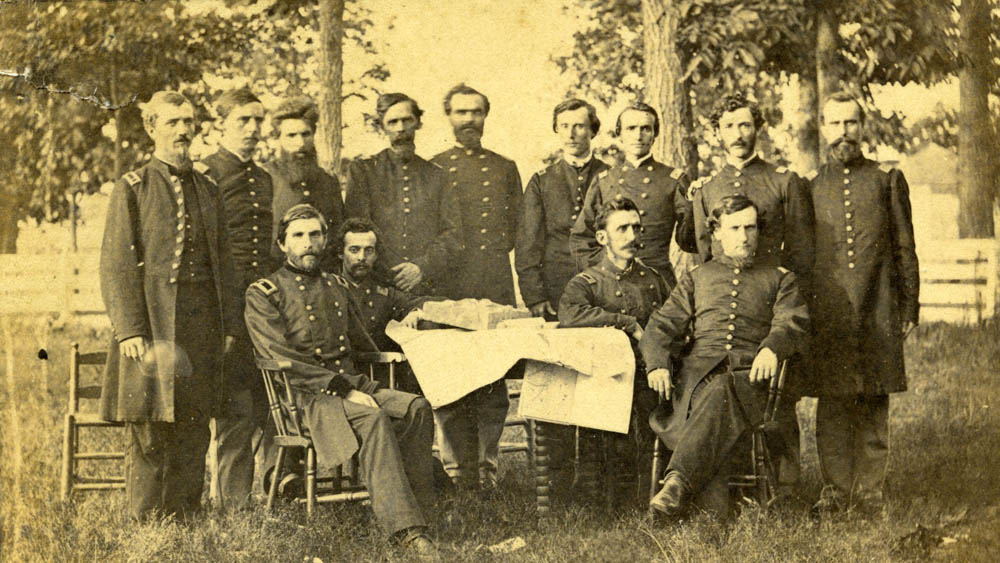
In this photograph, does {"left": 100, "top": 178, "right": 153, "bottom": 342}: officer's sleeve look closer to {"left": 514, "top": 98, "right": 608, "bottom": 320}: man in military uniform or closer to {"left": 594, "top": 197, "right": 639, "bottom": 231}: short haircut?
{"left": 514, "top": 98, "right": 608, "bottom": 320}: man in military uniform

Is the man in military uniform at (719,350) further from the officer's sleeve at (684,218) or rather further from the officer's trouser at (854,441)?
the officer's trouser at (854,441)

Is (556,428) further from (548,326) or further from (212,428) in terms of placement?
(212,428)

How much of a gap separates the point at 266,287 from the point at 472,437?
130cm

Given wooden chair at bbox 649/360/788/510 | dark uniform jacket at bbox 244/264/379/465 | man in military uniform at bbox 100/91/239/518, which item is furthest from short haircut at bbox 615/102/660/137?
man in military uniform at bbox 100/91/239/518

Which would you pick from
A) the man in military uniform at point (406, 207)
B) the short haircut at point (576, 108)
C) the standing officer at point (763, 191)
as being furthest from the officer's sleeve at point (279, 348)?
the standing officer at point (763, 191)

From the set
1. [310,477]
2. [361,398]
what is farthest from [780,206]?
[310,477]

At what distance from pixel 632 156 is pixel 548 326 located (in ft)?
3.21

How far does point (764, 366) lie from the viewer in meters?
4.34

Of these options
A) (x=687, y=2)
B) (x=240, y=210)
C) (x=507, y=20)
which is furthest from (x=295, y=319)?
(x=687, y=2)

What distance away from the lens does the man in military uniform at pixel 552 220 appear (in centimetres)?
518

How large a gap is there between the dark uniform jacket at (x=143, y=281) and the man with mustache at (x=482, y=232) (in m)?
1.36

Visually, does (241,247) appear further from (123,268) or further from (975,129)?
(975,129)

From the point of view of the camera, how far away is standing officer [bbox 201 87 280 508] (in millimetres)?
4746

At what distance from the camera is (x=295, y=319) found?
4500 mm
